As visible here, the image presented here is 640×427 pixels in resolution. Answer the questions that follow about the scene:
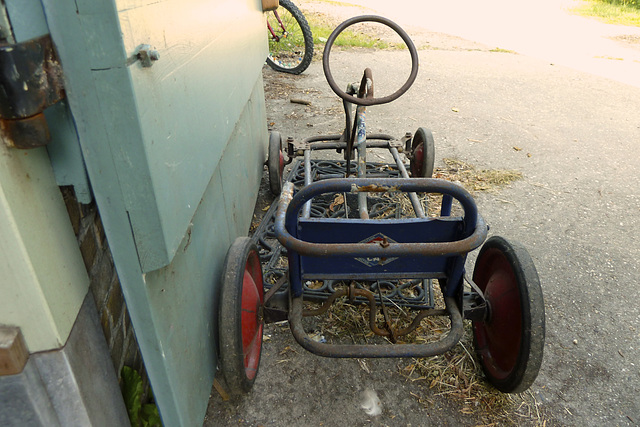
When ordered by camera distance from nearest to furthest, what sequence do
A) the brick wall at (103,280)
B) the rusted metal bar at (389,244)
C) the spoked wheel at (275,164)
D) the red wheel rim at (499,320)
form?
1. the brick wall at (103,280)
2. the rusted metal bar at (389,244)
3. the red wheel rim at (499,320)
4. the spoked wheel at (275,164)

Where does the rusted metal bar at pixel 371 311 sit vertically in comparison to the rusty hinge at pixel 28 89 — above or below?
below

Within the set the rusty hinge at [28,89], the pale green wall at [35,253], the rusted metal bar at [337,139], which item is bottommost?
the rusted metal bar at [337,139]

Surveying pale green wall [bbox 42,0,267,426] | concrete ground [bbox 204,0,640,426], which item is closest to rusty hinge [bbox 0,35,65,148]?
pale green wall [bbox 42,0,267,426]

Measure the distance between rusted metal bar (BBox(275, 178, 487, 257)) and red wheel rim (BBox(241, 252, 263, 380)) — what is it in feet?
1.51

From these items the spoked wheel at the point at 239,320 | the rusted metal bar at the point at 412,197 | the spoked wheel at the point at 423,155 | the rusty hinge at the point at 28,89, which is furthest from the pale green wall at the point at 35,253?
the spoked wheel at the point at 423,155

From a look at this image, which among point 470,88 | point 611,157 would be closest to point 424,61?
point 470,88

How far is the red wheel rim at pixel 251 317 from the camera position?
6.56ft

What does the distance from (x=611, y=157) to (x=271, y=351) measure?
4157mm

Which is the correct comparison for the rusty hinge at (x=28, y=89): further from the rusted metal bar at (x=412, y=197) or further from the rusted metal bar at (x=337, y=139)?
the rusted metal bar at (x=337, y=139)

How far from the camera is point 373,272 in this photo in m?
1.94

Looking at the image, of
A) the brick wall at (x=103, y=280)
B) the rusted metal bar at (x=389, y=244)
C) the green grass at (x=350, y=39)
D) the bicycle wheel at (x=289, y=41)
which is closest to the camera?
the brick wall at (x=103, y=280)

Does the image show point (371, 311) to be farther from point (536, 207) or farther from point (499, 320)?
point (536, 207)

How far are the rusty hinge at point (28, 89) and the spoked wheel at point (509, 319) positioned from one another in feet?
5.83

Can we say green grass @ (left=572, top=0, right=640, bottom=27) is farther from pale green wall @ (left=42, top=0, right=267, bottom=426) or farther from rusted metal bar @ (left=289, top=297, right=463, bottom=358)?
pale green wall @ (left=42, top=0, right=267, bottom=426)
